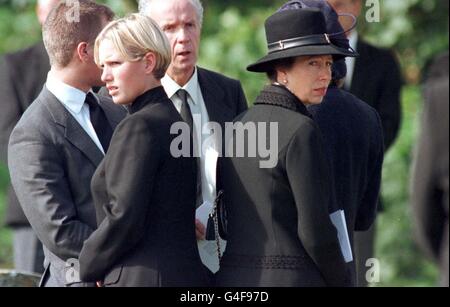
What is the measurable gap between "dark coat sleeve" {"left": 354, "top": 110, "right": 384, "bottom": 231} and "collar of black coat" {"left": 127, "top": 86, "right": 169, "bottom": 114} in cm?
101

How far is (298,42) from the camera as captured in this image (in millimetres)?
6148

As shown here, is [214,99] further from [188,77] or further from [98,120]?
[98,120]

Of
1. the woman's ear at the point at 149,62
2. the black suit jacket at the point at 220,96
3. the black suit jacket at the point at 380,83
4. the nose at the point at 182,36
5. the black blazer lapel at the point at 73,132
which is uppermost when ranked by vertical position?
the black suit jacket at the point at 380,83

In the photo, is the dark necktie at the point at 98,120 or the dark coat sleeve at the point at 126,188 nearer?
the dark coat sleeve at the point at 126,188

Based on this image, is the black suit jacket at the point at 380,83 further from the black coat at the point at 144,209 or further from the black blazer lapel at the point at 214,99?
the black coat at the point at 144,209

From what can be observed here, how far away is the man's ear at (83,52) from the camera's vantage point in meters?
6.55

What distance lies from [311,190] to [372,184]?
1003 millimetres

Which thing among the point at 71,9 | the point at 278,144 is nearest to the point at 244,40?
the point at 71,9

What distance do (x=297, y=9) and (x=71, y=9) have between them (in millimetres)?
945

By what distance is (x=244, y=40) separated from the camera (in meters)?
13.1

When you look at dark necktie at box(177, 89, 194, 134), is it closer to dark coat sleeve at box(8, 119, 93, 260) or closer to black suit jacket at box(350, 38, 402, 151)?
dark coat sleeve at box(8, 119, 93, 260)

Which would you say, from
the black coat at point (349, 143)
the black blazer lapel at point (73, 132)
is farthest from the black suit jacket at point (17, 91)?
the black coat at point (349, 143)

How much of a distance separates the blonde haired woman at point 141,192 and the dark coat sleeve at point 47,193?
1.07 ft

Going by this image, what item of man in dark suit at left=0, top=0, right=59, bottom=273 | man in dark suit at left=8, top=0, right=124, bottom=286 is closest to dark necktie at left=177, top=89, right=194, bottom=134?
man in dark suit at left=8, top=0, right=124, bottom=286
